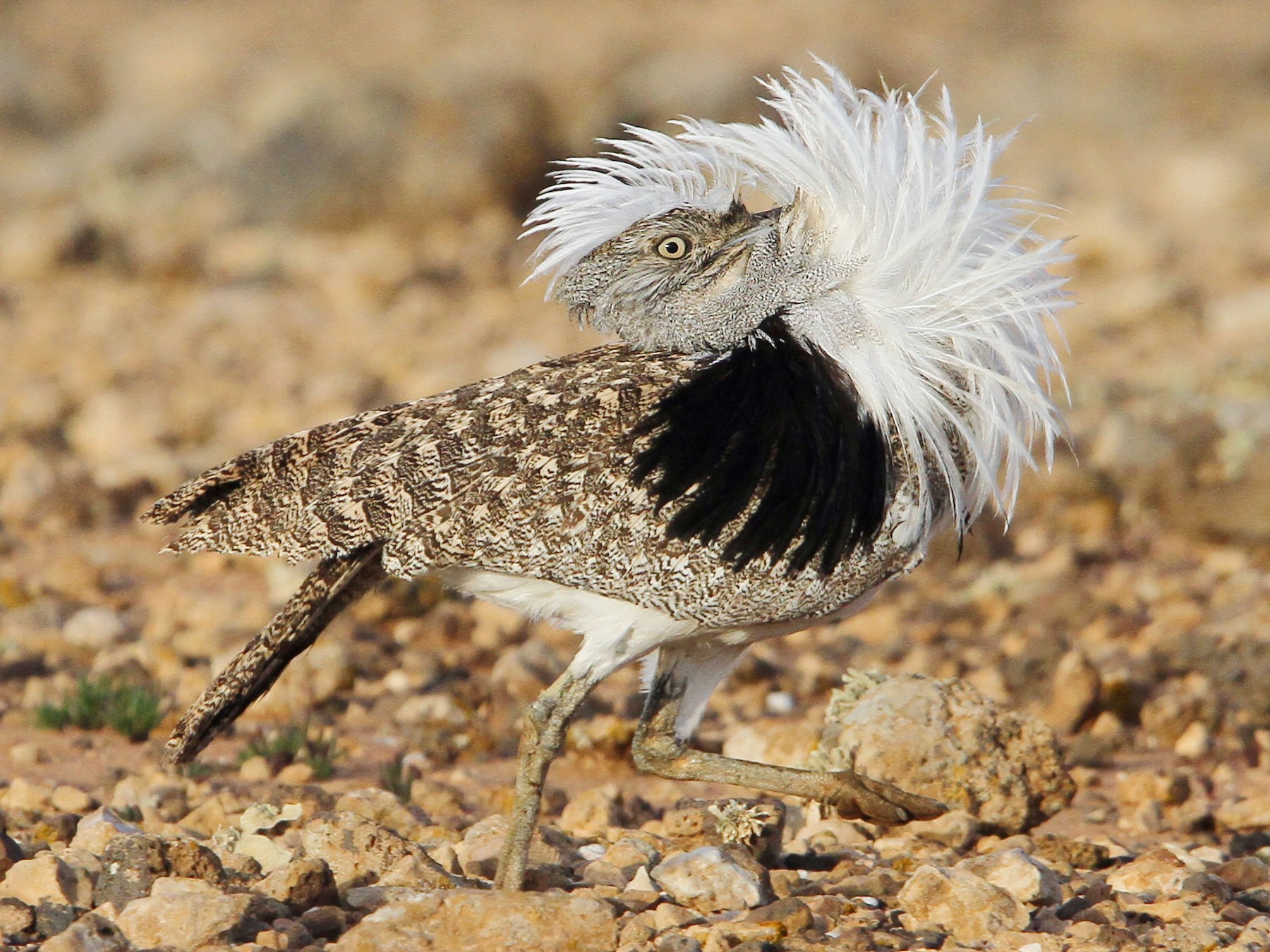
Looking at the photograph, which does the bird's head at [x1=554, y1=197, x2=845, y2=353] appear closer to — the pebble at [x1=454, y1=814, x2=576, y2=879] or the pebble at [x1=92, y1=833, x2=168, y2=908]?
the pebble at [x1=454, y1=814, x2=576, y2=879]

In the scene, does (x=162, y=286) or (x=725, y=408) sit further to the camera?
(x=162, y=286)

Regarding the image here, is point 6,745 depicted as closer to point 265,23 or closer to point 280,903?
point 280,903

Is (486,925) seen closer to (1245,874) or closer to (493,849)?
(493,849)

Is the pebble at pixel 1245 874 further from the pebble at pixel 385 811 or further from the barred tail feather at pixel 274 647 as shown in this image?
the barred tail feather at pixel 274 647

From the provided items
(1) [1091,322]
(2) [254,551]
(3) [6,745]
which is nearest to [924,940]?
(2) [254,551]

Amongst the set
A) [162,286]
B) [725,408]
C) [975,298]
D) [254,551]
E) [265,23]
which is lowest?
[254,551]

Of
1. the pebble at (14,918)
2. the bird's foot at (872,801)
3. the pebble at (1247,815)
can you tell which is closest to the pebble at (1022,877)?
the bird's foot at (872,801)
